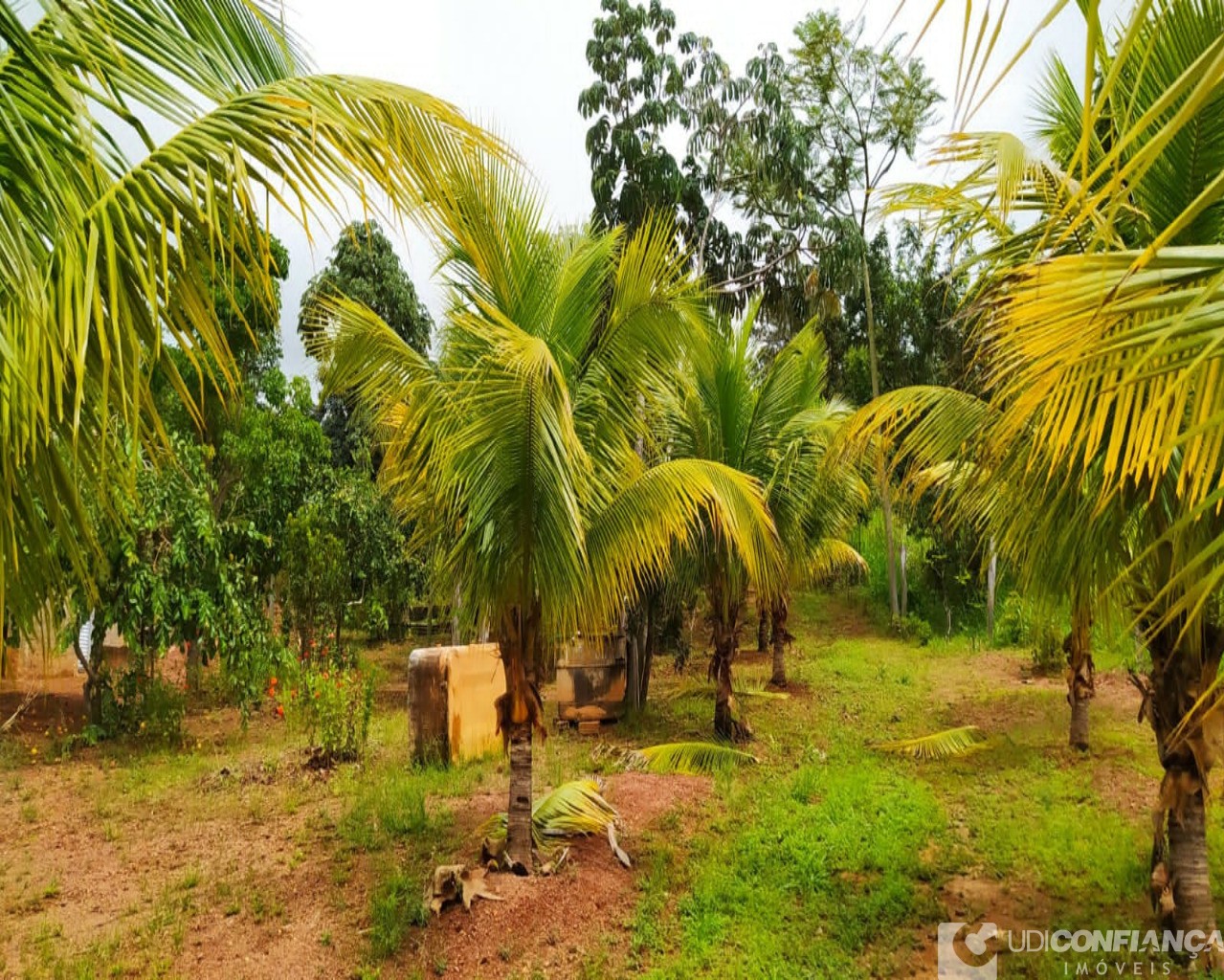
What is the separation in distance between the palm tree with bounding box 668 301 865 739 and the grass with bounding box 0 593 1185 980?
1.58 metres

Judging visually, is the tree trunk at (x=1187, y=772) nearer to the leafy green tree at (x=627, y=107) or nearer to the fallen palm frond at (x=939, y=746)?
the fallen palm frond at (x=939, y=746)

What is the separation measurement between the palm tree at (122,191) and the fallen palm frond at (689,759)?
7018 mm

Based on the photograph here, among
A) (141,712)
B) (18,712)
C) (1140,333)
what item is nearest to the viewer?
(1140,333)

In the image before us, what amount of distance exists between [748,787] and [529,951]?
11.2 feet

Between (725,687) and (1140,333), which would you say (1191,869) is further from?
(725,687)

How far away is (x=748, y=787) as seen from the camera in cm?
746

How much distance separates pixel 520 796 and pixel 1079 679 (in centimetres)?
581

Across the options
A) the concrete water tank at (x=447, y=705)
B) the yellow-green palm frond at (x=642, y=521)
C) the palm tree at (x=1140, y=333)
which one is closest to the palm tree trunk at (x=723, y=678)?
the concrete water tank at (x=447, y=705)

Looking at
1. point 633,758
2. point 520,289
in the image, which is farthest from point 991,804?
point 520,289

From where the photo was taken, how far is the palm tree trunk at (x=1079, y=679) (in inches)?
313

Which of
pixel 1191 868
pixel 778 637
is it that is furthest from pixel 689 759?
pixel 778 637

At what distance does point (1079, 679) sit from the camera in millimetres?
8078

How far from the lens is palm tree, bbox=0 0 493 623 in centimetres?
125

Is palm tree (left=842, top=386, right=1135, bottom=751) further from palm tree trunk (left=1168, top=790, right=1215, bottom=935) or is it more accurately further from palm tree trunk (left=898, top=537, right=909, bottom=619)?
palm tree trunk (left=898, top=537, right=909, bottom=619)
